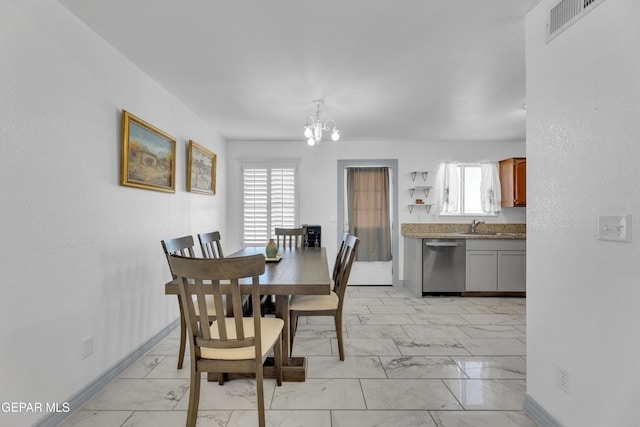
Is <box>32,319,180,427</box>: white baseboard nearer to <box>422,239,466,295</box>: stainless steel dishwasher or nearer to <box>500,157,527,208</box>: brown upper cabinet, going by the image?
<box>422,239,466,295</box>: stainless steel dishwasher

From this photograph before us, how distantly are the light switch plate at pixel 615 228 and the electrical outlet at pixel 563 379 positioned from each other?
74 centimetres

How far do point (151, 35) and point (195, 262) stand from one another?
1.68 m

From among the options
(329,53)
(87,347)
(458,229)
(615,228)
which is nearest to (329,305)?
(87,347)

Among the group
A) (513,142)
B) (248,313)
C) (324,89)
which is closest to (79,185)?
(248,313)

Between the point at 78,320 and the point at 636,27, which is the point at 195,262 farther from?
the point at 636,27

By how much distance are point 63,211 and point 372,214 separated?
420 cm

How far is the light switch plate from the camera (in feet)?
4.32

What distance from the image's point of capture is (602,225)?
56.1 inches

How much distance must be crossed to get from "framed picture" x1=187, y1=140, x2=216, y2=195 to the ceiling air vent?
11.1 feet

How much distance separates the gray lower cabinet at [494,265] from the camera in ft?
15.0

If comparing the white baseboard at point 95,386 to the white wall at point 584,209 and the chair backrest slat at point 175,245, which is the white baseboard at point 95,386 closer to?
the chair backrest slat at point 175,245

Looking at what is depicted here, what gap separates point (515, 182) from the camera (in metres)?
4.84

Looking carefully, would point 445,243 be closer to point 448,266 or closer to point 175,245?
point 448,266

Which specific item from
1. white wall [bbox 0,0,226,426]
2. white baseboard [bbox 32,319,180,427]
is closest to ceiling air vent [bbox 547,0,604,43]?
white wall [bbox 0,0,226,426]
